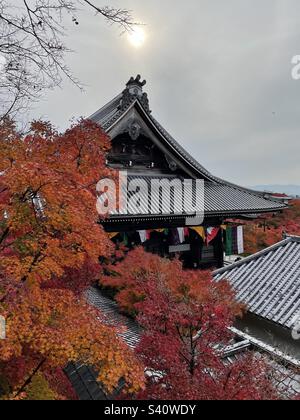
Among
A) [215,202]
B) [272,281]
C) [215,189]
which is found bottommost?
[272,281]

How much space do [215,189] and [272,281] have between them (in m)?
8.88

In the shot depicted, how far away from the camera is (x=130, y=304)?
9.84 m

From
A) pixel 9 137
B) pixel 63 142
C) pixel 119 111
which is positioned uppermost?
pixel 119 111

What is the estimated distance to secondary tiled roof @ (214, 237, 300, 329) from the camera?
7.11 meters

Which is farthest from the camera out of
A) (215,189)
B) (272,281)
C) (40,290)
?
(215,189)

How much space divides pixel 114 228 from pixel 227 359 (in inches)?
285

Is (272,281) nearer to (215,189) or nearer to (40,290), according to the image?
(40,290)

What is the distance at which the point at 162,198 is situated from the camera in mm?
13648

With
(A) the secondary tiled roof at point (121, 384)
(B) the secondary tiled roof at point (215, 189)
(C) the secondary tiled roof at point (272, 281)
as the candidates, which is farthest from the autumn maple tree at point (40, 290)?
(B) the secondary tiled roof at point (215, 189)

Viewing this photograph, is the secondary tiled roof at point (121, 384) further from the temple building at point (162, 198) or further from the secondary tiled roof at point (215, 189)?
the secondary tiled roof at point (215, 189)

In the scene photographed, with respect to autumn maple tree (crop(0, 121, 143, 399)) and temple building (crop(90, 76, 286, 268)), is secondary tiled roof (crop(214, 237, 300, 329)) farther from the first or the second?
autumn maple tree (crop(0, 121, 143, 399))

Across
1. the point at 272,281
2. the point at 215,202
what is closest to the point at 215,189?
the point at 215,202

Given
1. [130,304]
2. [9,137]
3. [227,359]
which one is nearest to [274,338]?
[227,359]
